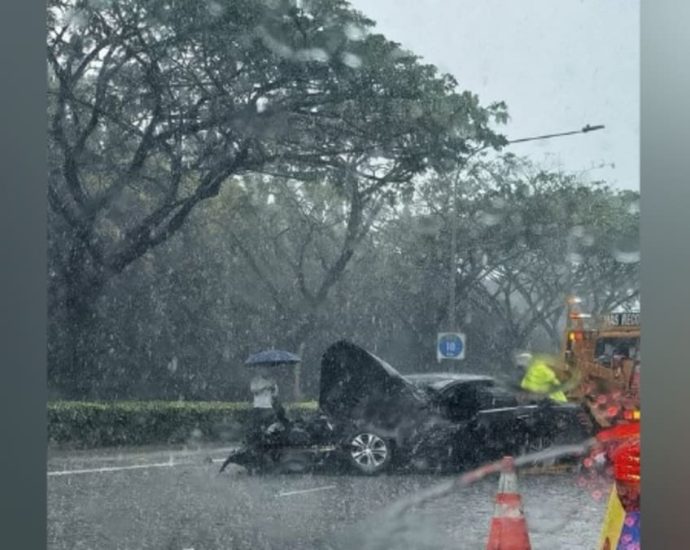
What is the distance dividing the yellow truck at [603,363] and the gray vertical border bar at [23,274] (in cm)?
124

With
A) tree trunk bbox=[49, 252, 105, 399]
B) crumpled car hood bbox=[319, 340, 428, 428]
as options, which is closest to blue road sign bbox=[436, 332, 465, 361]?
crumpled car hood bbox=[319, 340, 428, 428]

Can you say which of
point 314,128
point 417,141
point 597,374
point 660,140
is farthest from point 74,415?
point 660,140

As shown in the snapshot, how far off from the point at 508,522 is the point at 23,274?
125 centimetres

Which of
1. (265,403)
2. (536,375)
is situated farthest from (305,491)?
(536,375)

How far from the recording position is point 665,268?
2547 mm

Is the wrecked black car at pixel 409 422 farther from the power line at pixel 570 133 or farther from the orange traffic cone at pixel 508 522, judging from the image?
the power line at pixel 570 133

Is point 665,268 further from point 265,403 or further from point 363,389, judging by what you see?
point 265,403

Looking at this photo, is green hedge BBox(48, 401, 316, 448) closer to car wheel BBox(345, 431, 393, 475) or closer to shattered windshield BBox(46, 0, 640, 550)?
shattered windshield BBox(46, 0, 640, 550)

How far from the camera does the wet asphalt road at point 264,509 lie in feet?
7.14

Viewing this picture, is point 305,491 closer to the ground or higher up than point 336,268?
closer to the ground

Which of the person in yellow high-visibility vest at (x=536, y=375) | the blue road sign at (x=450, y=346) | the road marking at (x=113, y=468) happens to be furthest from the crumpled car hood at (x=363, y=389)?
the road marking at (x=113, y=468)

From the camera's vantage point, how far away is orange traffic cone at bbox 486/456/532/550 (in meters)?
2.38

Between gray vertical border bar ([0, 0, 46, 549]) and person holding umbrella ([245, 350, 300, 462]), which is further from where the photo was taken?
person holding umbrella ([245, 350, 300, 462])

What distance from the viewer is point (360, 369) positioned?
2.37 metres
